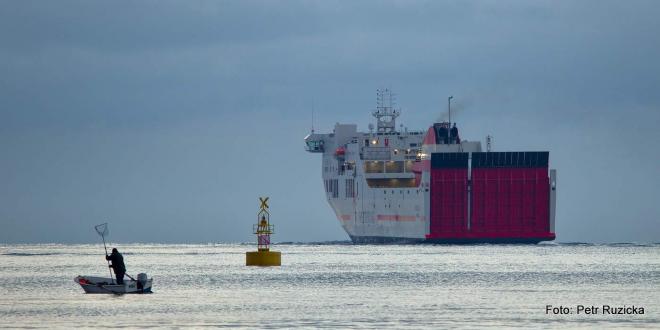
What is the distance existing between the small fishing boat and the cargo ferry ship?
3098 inches

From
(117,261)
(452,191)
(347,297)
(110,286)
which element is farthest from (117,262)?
(452,191)

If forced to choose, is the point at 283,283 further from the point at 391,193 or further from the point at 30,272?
the point at 391,193

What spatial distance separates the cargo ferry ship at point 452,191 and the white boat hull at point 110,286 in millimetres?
78671

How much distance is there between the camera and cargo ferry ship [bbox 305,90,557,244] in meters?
147

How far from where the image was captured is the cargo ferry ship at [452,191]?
147 meters

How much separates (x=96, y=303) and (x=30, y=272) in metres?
42.5

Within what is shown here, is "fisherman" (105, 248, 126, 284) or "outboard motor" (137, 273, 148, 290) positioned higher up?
"fisherman" (105, 248, 126, 284)

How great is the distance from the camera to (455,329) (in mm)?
51125

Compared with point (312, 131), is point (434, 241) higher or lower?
lower

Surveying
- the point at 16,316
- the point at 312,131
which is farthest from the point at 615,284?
the point at 312,131

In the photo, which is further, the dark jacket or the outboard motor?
the outboard motor

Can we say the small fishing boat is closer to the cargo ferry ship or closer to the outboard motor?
the outboard motor

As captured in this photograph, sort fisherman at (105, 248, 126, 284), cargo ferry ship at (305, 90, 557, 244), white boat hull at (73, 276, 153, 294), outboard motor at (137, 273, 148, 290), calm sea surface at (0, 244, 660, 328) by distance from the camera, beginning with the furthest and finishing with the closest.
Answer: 1. cargo ferry ship at (305, 90, 557, 244)
2. white boat hull at (73, 276, 153, 294)
3. outboard motor at (137, 273, 148, 290)
4. fisherman at (105, 248, 126, 284)
5. calm sea surface at (0, 244, 660, 328)

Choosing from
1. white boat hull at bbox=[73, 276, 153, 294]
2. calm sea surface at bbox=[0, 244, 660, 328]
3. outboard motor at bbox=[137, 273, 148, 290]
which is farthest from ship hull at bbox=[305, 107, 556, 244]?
outboard motor at bbox=[137, 273, 148, 290]
